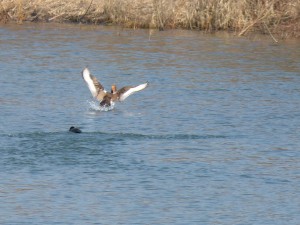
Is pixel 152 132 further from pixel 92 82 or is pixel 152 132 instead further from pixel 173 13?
Answer: pixel 173 13

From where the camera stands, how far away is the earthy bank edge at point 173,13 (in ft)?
75.8

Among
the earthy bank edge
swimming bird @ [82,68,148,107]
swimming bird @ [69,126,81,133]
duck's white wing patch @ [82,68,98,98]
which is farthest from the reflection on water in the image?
the earthy bank edge

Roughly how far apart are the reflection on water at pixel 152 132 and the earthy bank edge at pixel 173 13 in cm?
93

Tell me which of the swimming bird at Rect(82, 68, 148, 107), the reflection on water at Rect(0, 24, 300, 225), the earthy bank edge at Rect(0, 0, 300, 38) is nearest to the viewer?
the reflection on water at Rect(0, 24, 300, 225)

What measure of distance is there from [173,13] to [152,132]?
10641 millimetres

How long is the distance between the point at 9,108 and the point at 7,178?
13.9 feet

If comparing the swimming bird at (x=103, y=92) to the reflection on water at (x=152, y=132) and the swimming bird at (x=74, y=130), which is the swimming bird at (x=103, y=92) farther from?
the swimming bird at (x=74, y=130)

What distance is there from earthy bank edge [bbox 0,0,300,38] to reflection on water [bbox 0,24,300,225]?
0.93m

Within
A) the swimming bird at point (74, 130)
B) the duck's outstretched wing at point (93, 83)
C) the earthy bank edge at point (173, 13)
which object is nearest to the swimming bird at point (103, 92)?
the duck's outstretched wing at point (93, 83)

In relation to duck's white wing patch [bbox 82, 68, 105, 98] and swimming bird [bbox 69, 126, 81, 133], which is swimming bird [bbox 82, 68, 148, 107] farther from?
swimming bird [bbox 69, 126, 81, 133]

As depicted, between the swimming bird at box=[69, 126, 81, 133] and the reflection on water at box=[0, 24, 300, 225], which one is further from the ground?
the swimming bird at box=[69, 126, 81, 133]

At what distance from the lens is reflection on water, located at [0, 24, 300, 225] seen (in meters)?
9.99

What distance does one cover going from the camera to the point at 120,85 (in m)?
17.5

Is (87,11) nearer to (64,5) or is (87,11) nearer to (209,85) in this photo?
(64,5)
